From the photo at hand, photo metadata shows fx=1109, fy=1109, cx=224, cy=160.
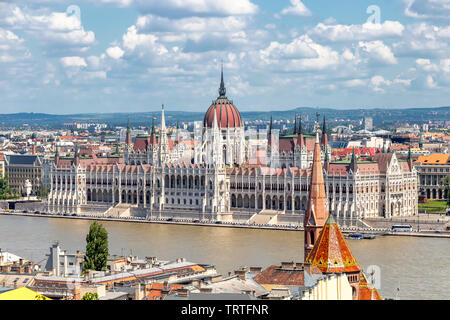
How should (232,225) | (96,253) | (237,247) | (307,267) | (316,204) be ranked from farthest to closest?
1. (232,225)
2. (237,247)
3. (96,253)
4. (316,204)
5. (307,267)

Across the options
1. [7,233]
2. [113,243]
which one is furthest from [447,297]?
[7,233]

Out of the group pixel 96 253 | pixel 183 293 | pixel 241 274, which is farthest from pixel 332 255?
pixel 96 253

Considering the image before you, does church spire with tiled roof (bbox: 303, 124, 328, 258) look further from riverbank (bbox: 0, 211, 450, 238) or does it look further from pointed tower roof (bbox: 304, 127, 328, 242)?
riverbank (bbox: 0, 211, 450, 238)

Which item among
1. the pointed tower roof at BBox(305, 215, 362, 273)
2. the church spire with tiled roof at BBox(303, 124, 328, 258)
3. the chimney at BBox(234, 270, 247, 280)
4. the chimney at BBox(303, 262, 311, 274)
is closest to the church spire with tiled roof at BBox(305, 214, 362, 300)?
the pointed tower roof at BBox(305, 215, 362, 273)

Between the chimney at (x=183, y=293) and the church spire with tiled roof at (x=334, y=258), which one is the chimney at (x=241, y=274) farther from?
the chimney at (x=183, y=293)

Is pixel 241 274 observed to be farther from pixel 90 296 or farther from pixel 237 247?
pixel 237 247

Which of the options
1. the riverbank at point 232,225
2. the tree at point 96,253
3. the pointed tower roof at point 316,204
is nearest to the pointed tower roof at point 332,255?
the pointed tower roof at point 316,204
